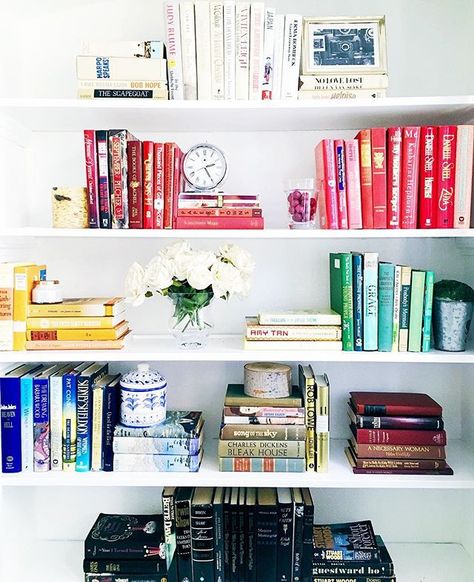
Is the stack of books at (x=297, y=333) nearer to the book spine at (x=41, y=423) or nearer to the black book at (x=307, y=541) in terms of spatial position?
the black book at (x=307, y=541)

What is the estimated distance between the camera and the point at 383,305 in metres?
1.62

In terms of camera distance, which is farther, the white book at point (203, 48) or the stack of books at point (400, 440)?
the stack of books at point (400, 440)

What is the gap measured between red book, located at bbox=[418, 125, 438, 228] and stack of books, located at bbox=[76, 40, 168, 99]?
2.29ft

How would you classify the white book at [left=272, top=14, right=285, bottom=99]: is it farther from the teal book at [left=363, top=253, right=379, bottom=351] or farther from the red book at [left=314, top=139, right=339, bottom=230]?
the teal book at [left=363, top=253, right=379, bottom=351]

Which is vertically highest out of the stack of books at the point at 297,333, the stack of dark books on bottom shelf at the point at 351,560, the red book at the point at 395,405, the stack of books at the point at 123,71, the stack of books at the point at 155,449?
the stack of books at the point at 123,71

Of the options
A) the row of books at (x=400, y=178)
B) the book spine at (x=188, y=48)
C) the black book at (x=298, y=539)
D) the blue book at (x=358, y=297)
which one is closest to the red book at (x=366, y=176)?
the row of books at (x=400, y=178)

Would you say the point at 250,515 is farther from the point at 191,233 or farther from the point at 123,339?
the point at 191,233

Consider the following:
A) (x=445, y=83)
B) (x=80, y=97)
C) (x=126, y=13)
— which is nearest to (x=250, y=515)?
(x=80, y=97)

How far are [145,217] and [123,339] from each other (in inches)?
13.9

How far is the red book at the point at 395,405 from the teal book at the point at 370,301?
0.19m

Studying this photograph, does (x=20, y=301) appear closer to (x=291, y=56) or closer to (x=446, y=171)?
(x=291, y=56)

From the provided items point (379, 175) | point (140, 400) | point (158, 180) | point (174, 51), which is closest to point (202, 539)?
point (140, 400)

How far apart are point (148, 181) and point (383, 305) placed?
721 millimetres

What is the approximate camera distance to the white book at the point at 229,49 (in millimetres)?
1554
